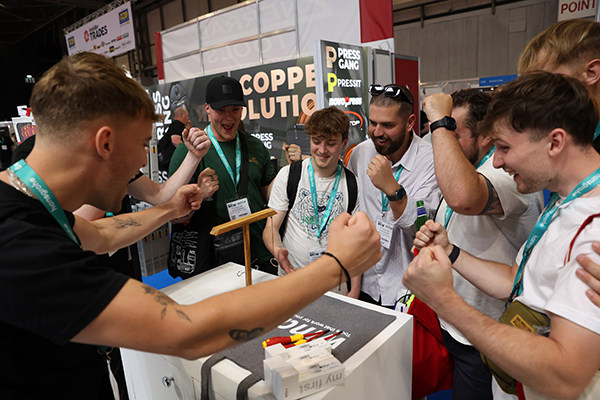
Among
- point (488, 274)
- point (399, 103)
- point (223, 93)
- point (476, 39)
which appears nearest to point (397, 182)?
point (399, 103)

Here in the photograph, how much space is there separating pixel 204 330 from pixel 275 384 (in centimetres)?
31

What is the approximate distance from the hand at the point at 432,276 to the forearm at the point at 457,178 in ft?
1.16

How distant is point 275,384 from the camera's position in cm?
91

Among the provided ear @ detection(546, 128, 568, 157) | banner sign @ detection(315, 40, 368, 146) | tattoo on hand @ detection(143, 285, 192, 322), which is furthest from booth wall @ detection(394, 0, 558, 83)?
tattoo on hand @ detection(143, 285, 192, 322)

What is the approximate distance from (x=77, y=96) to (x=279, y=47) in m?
6.73

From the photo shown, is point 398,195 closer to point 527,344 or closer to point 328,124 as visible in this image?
point 328,124

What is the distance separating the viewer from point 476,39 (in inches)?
403

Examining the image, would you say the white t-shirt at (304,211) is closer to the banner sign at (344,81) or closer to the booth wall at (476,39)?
the banner sign at (344,81)

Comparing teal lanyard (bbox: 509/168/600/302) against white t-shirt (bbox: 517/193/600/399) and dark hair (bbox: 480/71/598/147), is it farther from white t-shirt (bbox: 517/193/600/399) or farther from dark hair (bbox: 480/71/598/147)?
dark hair (bbox: 480/71/598/147)

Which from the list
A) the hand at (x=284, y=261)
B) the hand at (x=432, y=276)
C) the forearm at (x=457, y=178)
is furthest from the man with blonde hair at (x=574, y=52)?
the hand at (x=284, y=261)

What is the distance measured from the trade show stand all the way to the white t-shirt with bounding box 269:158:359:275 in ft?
2.30

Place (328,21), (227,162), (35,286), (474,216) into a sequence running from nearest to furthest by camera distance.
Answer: (35,286) → (474,216) → (227,162) → (328,21)

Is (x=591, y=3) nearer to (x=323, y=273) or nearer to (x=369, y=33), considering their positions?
(x=369, y=33)

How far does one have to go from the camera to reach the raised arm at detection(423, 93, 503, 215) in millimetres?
1289
